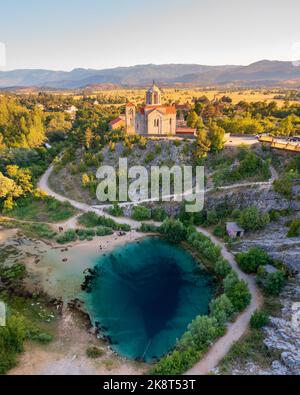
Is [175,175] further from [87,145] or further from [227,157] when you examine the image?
[87,145]

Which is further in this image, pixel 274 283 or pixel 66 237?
pixel 66 237

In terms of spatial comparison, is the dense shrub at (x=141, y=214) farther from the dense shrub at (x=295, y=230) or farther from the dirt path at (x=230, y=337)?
the dense shrub at (x=295, y=230)

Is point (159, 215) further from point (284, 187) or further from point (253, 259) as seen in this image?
point (284, 187)

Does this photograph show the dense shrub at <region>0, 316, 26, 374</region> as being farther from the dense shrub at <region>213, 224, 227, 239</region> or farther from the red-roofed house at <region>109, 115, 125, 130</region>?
the red-roofed house at <region>109, 115, 125, 130</region>

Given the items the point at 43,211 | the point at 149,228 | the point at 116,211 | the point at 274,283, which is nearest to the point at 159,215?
the point at 149,228

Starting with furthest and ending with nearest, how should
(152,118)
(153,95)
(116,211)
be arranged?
(153,95) → (152,118) → (116,211)

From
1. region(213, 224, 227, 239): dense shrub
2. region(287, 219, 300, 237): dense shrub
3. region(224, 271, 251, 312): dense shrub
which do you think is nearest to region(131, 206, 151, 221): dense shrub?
region(213, 224, 227, 239): dense shrub

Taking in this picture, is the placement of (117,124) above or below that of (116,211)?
above
